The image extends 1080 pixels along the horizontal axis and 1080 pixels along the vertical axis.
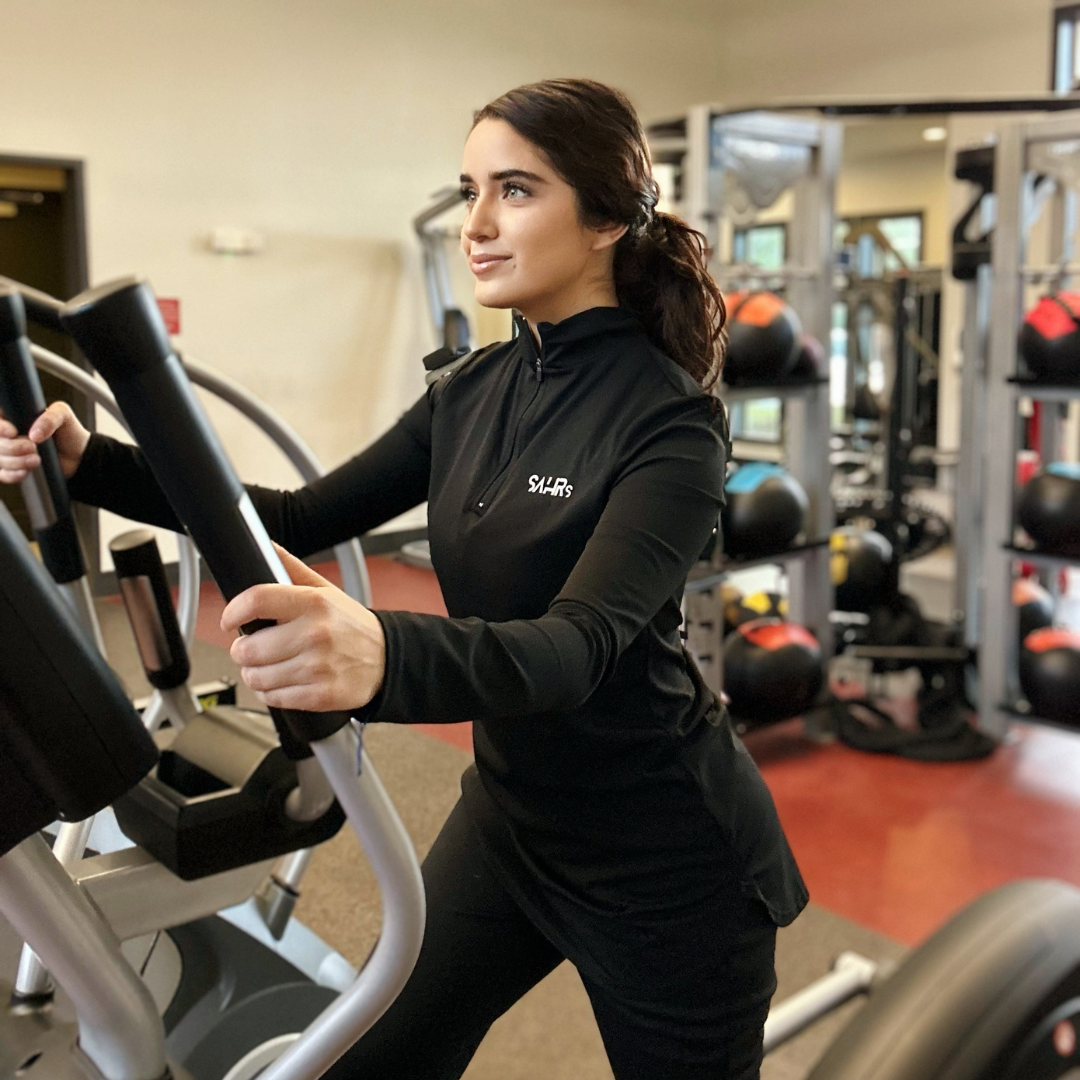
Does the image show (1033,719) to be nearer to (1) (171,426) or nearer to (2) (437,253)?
(2) (437,253)

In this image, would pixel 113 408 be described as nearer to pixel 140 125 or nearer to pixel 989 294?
pixel 140 125

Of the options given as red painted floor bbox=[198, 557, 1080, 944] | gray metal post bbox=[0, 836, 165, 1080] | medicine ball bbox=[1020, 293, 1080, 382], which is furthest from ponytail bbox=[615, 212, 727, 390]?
medicine ball bbox=[1020, 293, 1080, 382]

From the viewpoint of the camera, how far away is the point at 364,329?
Result: 1.97m

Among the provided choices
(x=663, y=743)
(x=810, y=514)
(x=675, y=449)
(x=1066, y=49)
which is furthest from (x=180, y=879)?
(x=1066, y=49)

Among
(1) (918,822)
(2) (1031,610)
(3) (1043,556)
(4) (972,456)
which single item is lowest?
(1) (918,822)

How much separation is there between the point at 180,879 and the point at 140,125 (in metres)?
Result: 1.32

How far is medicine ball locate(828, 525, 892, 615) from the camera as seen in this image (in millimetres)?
4559

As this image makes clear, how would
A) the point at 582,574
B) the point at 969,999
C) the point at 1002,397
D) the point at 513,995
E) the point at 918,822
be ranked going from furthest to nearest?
1. the point at 1002,397
2. the point at 918,822
3. the point at 513,995
4. the point at 582,574
5. the point at 969,999

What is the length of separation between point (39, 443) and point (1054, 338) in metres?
3.35

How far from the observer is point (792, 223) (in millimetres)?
4020

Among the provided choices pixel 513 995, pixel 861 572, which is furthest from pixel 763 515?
pixel 513 995

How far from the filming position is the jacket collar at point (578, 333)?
1.05 metres

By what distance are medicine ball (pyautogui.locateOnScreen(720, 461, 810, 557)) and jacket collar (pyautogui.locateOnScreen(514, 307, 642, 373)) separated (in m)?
2.62

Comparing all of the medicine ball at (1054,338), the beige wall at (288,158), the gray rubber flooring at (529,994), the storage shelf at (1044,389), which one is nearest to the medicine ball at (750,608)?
the storage shelf at (1044,389)
